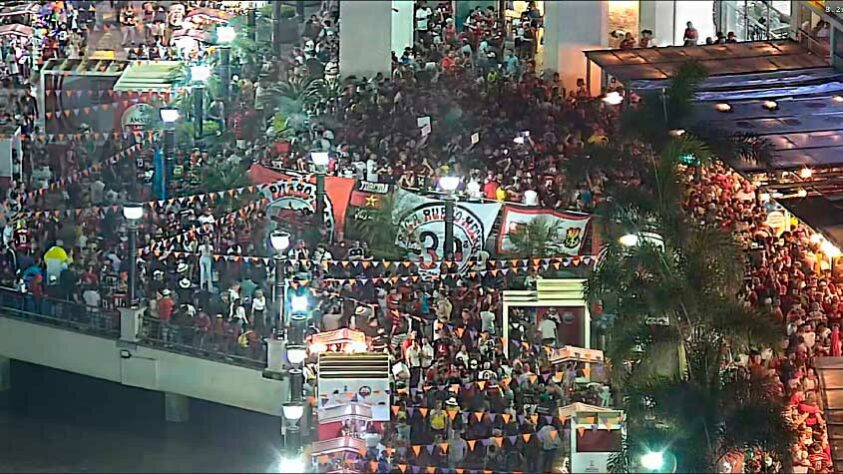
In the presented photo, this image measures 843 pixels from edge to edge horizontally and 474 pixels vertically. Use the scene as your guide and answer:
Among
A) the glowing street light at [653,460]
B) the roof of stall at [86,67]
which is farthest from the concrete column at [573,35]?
the glowing street light at [653,460]

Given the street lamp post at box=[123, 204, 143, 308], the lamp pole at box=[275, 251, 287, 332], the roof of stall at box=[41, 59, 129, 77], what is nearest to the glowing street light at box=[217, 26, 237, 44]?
the roof of stall at box=[41, 59, 129, 77]

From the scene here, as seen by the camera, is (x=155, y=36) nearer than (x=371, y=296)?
No

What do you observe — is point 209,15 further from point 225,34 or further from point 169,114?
point 169,114

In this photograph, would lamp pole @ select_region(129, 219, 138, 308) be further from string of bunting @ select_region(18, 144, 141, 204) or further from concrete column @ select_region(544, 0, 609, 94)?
concrete column @ select_region(544, 0, 609, 94)

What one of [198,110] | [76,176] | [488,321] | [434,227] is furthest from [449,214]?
[198,110]

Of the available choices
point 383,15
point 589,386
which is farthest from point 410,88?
point 589,386

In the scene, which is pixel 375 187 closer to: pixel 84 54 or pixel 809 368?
pixel 84 54
